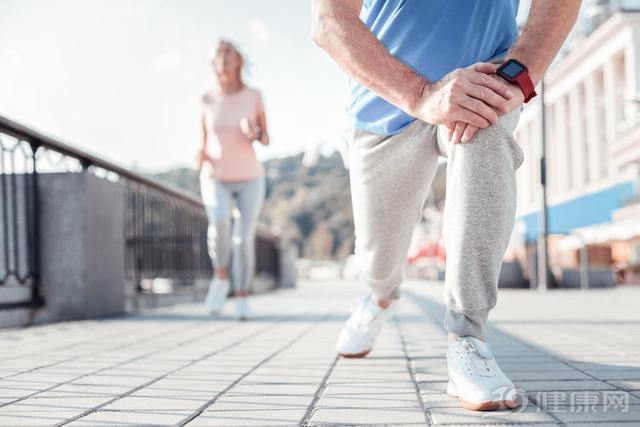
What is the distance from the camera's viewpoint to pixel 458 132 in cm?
223

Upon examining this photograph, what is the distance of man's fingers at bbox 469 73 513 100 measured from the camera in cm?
210

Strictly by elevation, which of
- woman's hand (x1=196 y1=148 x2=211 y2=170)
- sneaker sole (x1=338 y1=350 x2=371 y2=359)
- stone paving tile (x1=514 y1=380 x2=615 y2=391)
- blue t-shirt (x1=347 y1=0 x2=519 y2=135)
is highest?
blue t-shirt (x1=347 y1=0 x2=519 y2=135)

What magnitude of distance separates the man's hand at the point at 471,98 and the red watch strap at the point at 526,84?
42mm

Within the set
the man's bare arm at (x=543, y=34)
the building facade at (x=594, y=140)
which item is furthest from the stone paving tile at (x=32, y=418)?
the building facade at (x=594, y=140)

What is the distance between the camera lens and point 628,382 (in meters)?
2.55

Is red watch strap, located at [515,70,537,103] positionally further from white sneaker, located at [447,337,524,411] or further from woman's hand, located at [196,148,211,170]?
woman's hand, located at [196,148,211,170]

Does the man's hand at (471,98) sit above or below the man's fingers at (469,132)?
above

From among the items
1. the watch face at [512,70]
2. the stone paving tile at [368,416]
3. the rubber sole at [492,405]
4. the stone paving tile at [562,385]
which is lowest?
the stone paving tile at [562,385]

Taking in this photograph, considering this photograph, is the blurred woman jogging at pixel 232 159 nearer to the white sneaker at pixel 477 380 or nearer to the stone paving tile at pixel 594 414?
the white sneaker at pixel 477 380

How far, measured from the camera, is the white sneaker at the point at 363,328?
10.8ft

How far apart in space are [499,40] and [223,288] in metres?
4.36

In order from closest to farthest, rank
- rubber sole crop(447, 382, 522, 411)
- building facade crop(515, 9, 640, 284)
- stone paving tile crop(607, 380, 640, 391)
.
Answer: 1. rubber sole crop(447, 382, 522, 411)
2. stone paving tile crop(607, 380, 640, 391)
3. building facade crop(515, 9, 640, 284)

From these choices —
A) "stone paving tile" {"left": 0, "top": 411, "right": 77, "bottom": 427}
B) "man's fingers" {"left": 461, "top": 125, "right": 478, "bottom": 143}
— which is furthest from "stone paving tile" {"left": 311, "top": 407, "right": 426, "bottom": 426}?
"man's fingers" {"left": 461, "top": 125, "right": 478, "bottom": 143}

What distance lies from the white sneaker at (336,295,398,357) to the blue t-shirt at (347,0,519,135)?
1.00m
